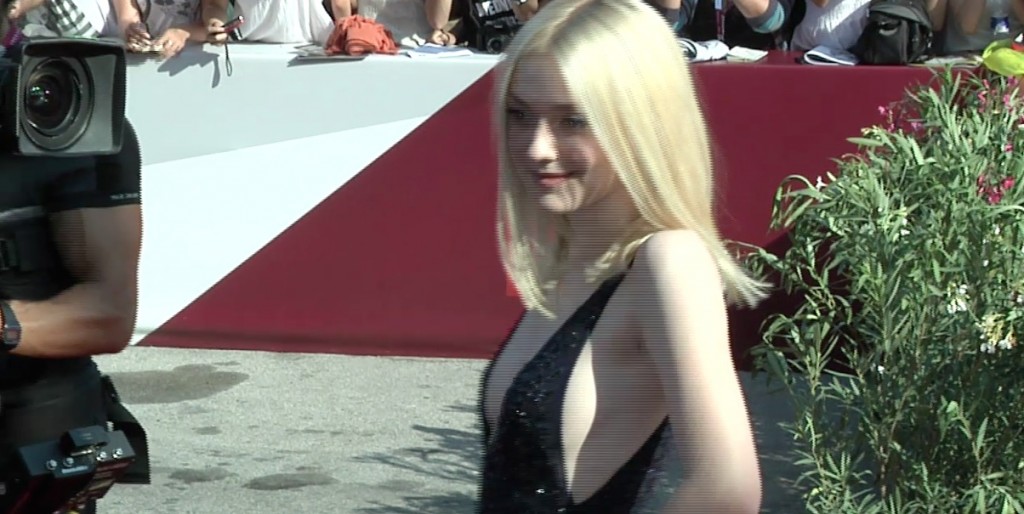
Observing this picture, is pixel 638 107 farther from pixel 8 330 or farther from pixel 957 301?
pixel 957 301

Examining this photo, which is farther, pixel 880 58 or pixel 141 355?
pixel 141 355

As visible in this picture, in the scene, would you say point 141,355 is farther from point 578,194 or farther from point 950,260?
point 578,194

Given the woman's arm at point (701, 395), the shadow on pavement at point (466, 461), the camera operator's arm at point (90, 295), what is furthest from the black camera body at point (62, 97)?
the shadow on pavement at point (466, 461)

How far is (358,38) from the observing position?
6.20 meters

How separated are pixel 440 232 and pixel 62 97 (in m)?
3.78

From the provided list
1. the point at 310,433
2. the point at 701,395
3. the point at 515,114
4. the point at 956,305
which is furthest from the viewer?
the point at 310,433

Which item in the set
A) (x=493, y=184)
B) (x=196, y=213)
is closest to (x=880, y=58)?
(x=493, y=184)

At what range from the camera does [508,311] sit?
638 centimetres

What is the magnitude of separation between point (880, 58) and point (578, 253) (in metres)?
4.32

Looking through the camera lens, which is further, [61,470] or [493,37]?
[493,37]

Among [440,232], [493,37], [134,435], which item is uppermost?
[493,37]

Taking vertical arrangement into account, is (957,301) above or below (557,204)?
below

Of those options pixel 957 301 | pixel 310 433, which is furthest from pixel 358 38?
pixel 957 301

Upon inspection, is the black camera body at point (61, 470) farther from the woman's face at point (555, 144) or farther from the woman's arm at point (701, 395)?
the woman's arm at point (701, 395)
